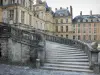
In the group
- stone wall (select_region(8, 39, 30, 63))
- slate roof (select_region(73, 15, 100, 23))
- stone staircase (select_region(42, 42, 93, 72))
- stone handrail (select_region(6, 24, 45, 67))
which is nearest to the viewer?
stone staircase (select_region(42, 42, 93, 72))

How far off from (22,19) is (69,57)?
51.9 ft

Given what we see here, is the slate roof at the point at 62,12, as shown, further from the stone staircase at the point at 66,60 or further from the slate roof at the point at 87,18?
the stone staircase at the point at 66,60

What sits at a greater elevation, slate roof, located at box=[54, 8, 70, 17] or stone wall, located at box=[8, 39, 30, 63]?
slate roof, located at box=[54, 8, 70, 17]

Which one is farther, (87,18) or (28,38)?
(87,18)

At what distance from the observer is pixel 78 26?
2574 inches

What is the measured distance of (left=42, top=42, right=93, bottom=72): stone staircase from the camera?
1187 centimetres

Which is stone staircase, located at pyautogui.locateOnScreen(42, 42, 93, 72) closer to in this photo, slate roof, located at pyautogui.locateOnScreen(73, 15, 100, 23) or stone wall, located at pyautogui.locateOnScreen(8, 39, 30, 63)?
stone wall, located at pyautogui.locateOnScreen(8, 39, 30, 63)

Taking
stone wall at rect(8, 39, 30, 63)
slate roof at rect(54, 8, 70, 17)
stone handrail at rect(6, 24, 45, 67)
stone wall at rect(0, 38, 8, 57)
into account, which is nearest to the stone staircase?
stone handrail at rect(6, 24, 45, 67)

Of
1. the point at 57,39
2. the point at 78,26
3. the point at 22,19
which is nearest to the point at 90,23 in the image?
the point at 78,26

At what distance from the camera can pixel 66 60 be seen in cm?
1316

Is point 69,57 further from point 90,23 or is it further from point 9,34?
point 90,23

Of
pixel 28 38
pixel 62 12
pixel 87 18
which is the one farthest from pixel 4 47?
pixel 87 18

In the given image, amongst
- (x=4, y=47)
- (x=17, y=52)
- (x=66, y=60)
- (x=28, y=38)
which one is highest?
(x=28, y=38)

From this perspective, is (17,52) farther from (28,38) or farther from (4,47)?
(28,38)
